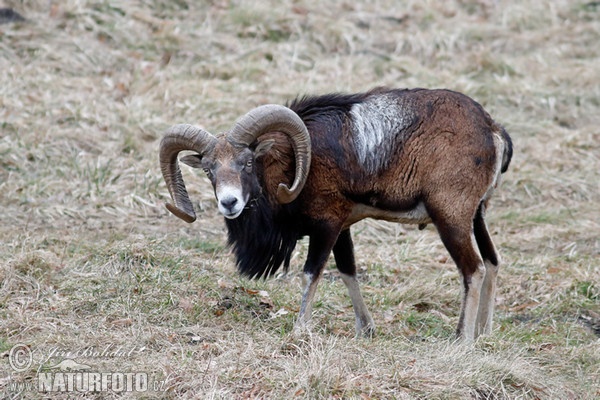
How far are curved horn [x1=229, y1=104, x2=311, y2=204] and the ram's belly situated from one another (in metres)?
0.65

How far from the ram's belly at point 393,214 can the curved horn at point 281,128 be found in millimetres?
650

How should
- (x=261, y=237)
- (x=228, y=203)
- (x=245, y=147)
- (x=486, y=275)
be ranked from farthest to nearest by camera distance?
(x=486, y=275) → (x=261, y=237) → (x=245, y=147) → (x=228, y=203)

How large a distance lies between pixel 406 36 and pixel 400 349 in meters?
10.6

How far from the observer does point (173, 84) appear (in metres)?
14.2

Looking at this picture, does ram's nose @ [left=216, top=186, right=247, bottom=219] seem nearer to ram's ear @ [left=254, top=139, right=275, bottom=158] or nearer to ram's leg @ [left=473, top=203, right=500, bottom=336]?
ram's ear @ [left=254, top=139, right=275, bottom=158]

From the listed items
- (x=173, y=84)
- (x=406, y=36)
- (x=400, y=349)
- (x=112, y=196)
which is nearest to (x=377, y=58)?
(x=406, y=36)

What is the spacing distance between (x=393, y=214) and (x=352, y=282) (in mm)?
774

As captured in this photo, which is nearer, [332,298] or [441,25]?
[332,298]

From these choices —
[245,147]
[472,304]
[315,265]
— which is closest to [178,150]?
[245,147]

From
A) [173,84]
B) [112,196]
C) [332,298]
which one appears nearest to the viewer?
[332,298]

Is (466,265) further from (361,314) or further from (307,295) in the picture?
(307,295)

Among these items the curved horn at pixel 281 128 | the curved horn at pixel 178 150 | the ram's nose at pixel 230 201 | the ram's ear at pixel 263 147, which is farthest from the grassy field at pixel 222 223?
the ram's ear at pixel 263 147

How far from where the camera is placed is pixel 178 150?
8062 millimetres

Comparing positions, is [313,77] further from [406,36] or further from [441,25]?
[441,25]
